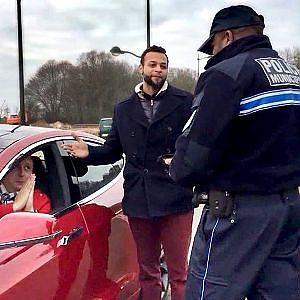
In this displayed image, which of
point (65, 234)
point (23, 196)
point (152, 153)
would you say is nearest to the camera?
point (65, 234)

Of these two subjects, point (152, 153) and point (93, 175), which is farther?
point (93, 175)

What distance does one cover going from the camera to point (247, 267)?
2.31m

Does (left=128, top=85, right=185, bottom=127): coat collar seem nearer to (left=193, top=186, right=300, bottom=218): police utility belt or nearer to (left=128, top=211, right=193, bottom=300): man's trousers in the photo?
(left=128, top=211, right=193, bottom=300): man's trousers

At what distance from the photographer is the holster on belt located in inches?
91.4

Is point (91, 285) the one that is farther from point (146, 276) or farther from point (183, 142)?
point (183, 142)

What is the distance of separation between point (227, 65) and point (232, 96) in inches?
5.5

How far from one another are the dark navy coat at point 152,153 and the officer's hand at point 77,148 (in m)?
0.06

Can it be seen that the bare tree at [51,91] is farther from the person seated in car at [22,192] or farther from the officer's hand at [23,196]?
the officer's hand at [23,196]

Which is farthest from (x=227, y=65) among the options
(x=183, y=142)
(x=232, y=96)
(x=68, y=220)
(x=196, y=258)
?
(x=68, y=220)

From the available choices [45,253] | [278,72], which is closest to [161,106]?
[278,72]

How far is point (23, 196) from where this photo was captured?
2.79 meters

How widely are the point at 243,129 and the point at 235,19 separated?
49 centimetres

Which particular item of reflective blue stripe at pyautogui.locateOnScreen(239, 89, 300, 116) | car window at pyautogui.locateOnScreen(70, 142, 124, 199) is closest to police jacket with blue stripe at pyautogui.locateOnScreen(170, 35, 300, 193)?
reflective blue stripe at pyautogui.locateOnScreen(239, 89, 300, 116)

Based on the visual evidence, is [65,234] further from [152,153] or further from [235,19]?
[235,19]
